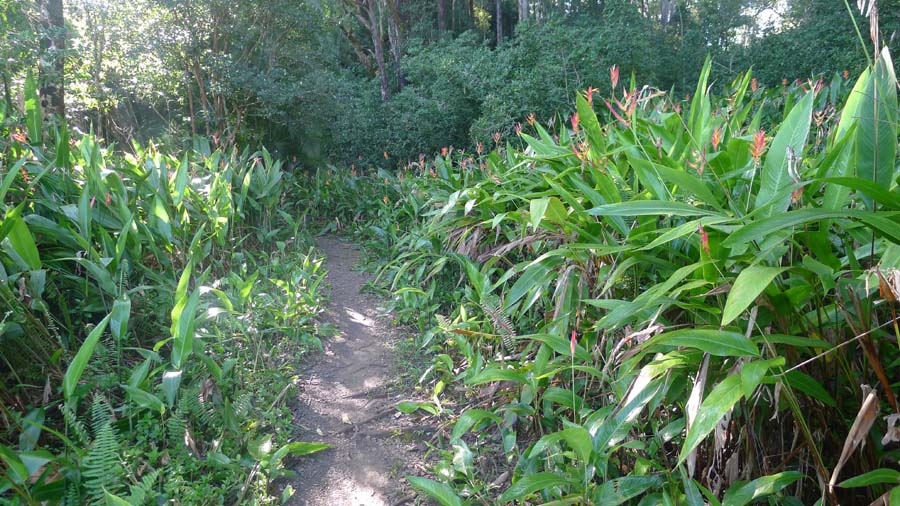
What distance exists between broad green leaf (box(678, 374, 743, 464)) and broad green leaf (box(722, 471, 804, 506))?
10.6 inches

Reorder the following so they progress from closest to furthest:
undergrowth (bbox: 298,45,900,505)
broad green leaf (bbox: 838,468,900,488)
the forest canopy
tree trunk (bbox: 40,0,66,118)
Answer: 1. broad green leaf (bbox: 838,468,900,488)
2. undergrowth (bbox: 298,45,900,505)
3. tree trunk (bbox: 40,0,66,118)
4. the forest canopy

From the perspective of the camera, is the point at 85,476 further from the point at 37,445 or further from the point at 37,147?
the point at 37,147

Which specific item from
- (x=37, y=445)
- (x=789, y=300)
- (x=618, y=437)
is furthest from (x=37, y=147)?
(x=789, y=300)

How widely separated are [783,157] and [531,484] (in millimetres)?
1159

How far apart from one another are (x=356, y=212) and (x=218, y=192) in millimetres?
2676

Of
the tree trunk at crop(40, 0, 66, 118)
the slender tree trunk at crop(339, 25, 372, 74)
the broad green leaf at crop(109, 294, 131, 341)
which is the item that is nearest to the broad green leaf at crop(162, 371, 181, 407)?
the broad green leaf at crop(109, 294, 131, 341)

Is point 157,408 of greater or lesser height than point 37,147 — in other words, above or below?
below

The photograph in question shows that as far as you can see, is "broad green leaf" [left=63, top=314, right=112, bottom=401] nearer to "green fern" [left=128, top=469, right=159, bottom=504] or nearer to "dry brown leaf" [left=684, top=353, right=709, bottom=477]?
"green fern" [left=128, top=469, right=159, bottom=504]

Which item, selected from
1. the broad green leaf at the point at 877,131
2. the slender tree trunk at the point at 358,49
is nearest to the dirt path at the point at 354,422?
the broad green leaf at the point at 877,131

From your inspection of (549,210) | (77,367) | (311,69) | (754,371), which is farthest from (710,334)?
(311,69)

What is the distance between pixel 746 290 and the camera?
1.22m

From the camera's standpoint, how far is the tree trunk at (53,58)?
22.4ft

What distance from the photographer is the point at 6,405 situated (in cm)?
210

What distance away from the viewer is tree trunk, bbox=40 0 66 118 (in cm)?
684
